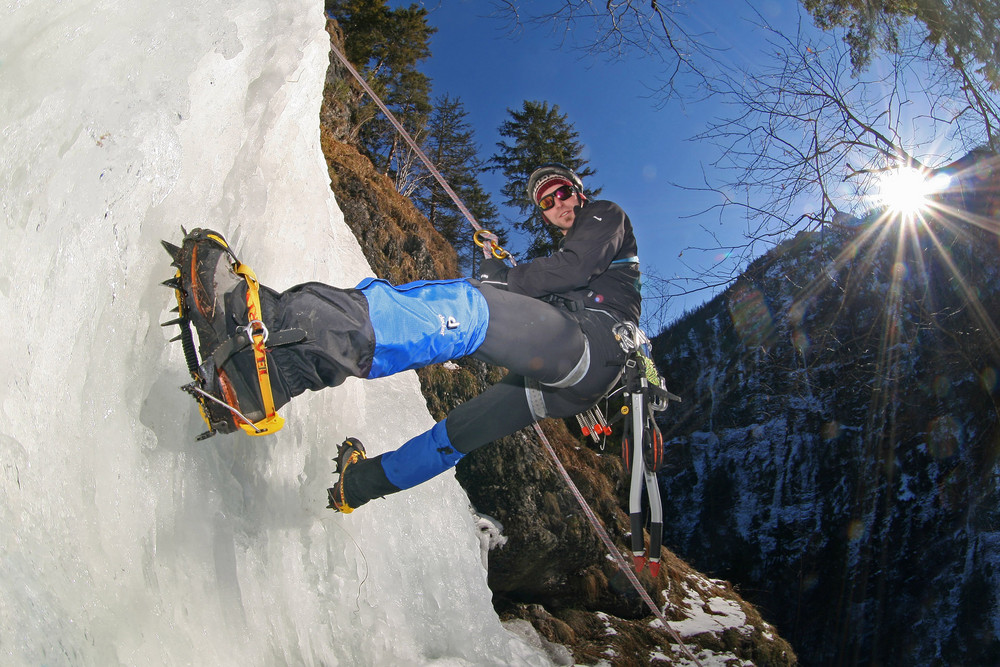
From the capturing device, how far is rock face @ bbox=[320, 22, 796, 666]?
675cm

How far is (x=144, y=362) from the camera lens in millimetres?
1985

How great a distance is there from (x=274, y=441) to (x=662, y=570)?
8446mm

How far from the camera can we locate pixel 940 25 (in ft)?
16.7

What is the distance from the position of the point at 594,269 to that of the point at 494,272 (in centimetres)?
52

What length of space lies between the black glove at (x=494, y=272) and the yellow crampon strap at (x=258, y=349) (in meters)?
1.05

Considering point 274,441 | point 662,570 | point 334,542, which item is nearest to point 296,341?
point 274,441

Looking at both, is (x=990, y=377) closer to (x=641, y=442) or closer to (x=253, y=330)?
(x=641, y=442)

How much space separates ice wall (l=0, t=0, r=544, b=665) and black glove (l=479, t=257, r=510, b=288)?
1.04 meters

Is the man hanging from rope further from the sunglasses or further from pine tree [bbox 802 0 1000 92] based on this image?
pine tree [bbox 802 0 1000 92]

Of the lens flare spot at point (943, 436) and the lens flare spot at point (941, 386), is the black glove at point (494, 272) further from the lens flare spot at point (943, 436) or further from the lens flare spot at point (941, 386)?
the lens flare spot at point (943, 436)

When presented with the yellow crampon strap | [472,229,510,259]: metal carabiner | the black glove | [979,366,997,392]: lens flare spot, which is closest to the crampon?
the yellow crampon strap

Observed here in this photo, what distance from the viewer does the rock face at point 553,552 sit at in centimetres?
675

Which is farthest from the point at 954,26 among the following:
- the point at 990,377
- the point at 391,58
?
the point at 391,58

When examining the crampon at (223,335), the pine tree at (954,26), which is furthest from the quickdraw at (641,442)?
the pine tree at (954,26)
